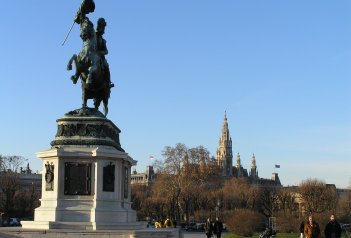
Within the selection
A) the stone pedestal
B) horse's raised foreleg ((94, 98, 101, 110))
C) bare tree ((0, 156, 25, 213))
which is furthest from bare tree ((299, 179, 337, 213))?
the stone pedestal

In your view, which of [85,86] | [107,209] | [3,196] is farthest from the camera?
[3,196]

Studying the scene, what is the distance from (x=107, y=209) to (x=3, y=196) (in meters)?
67.6

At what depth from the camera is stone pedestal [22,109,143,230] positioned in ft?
69.5

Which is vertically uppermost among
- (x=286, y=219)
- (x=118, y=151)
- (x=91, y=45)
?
(x=91, y=45)

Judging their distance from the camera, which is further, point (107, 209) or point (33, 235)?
point (107, 209)

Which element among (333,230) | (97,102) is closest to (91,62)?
(97,102)

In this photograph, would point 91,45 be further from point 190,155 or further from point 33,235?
point 190,155

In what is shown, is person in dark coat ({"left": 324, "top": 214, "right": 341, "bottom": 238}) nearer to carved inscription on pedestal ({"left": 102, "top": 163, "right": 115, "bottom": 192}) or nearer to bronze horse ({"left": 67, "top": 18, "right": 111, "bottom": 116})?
carved inscription on pedestal ({"left": 102, "top": 163, "right": 115, "bottom": 192})

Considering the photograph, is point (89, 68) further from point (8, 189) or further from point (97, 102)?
point (8, 189)

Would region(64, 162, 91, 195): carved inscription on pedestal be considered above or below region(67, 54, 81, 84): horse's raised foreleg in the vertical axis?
below

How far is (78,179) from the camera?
21.7m

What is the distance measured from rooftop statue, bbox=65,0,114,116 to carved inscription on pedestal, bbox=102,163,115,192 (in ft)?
10.2

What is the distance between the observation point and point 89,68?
78.6ft

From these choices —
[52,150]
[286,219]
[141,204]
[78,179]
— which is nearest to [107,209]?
[78,179]
